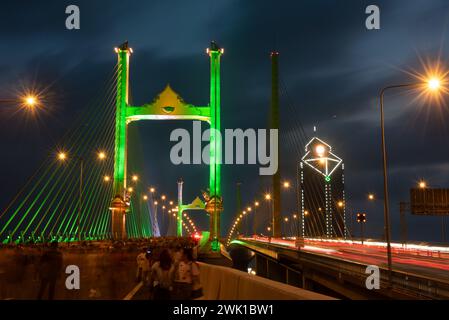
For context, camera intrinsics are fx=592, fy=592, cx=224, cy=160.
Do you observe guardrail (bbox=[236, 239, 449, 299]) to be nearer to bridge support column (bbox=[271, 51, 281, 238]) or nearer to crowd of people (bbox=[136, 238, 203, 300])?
crowd of people (bbox=[136, 238, 203, 300])

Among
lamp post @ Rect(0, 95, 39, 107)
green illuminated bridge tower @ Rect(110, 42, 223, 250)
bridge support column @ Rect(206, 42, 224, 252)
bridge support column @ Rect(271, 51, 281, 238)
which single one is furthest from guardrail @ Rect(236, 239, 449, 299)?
bridge support column @ Rect(271, 51, 281, 238)

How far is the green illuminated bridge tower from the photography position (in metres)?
48.7

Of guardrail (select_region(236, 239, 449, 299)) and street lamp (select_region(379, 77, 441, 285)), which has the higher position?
street lamp (select_region(379, 77, 441, 285))

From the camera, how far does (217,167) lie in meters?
49.8

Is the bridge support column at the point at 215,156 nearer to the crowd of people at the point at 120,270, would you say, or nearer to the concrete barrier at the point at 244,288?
the crowd of people at the point at 120,270

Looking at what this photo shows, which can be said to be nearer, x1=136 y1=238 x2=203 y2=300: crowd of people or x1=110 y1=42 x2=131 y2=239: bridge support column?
x1=136 y1=238 x2=203 y2=300: crowd of people

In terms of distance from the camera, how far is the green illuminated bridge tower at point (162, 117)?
48.7 m

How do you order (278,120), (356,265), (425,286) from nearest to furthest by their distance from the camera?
(425,286), (356,265), (278,120)
